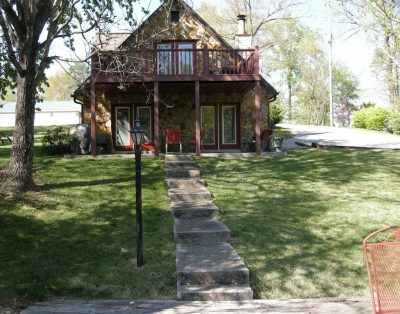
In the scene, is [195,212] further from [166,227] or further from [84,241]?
[84,241]

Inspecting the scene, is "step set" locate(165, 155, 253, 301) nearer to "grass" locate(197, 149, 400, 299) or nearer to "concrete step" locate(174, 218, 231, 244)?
"concrete step" locate(174, 218, 231, 244)

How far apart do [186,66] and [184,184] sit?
24.0 feet

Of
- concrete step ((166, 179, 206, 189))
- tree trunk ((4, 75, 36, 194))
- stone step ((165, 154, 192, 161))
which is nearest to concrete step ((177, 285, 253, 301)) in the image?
concrete step ((166, 179, 206, 189))

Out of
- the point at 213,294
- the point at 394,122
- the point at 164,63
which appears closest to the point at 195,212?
the point at 213,294

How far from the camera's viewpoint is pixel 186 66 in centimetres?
1798

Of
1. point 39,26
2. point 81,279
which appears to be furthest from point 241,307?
point 39,26

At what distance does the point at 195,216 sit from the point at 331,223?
2708mm

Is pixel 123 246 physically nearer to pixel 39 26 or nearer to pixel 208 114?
pixel 39 26

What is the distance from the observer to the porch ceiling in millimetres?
17250

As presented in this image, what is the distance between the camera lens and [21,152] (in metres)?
10.7

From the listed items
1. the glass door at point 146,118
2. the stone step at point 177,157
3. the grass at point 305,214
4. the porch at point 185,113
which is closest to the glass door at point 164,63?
the porch at point 185,113

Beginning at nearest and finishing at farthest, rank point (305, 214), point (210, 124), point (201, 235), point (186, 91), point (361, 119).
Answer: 1. point (201, 235)
2. point (305, 214)
3. point (186, 91)
4. point (210, 124)
5. point (361, 119)

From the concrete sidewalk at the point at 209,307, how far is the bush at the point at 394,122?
2472 centimetres

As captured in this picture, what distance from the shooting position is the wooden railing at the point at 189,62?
1628cm
